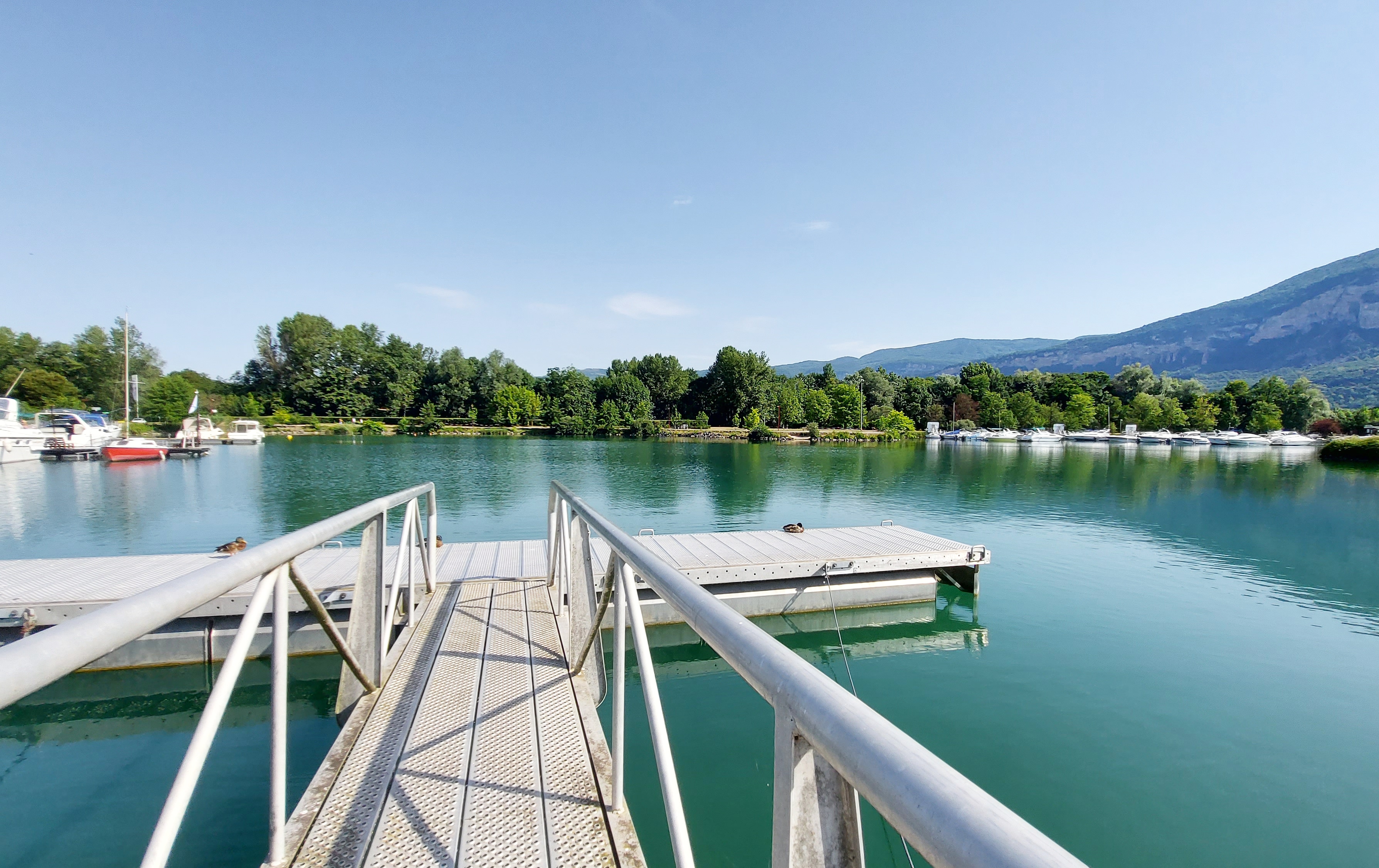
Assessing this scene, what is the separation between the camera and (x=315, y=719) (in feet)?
20.5

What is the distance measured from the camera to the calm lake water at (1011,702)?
16.1ft

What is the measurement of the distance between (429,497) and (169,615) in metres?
5.78

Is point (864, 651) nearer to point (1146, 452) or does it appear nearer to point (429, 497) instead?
point (429, 497)

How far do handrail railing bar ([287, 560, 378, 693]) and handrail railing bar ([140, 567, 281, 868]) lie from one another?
306mm

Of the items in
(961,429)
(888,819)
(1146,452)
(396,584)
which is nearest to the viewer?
(888,819)

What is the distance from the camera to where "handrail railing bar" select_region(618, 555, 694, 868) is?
1606 millimetres

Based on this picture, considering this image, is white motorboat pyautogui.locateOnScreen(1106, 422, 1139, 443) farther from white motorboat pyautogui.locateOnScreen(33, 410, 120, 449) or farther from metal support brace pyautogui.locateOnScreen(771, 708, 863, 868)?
white motorboat pyautogui.locateOnScreen(33, 410, 120, 449)

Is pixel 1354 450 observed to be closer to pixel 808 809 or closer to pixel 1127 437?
pixel 1127 437

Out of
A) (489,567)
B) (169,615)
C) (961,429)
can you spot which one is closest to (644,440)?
(961,429)

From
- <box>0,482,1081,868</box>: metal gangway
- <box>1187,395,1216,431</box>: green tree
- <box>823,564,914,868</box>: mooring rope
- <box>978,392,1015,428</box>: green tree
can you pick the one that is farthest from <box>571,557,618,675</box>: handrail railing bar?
<box>1187,395,1216,431</box>: green tree

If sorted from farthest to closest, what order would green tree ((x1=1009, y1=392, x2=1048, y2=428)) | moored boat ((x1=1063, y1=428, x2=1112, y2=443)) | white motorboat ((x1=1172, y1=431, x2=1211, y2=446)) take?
green tree ((x1=1009, y1=392, x2=1048, y2=428))
moored boat ((x1=1063, y1=428, x2=1112, y2=443))
white motorboat ((x1=1172, y1=431, x2=1211, y2=446))

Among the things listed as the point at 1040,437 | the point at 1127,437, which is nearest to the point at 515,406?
the point at 1040,437

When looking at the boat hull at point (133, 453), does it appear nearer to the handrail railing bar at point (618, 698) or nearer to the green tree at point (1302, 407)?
the handrail railing bar at point (618, 698)

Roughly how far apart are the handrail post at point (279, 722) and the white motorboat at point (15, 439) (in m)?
40.4
